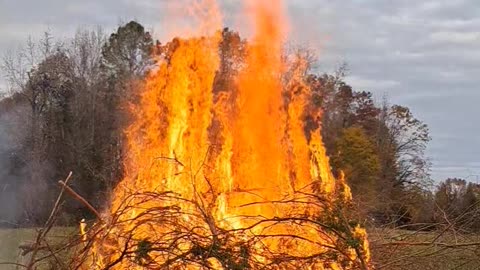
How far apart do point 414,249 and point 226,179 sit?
2.30m

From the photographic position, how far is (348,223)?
22.0ft

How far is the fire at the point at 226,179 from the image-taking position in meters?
6.37

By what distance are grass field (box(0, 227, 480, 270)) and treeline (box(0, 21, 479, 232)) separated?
1.18 metres

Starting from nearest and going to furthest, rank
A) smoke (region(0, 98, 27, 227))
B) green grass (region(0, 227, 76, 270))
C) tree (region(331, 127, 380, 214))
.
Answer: green grass (region(0, 227, 76, 270)) < smoke (region(0, 98, 27, 227)) < tree (region(331, 127, 380, 214))

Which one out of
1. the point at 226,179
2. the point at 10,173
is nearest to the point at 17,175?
the point at 10,173

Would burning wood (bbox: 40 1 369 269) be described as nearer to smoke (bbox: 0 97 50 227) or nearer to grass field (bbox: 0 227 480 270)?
grass field (bbox: 0 227 480 270)

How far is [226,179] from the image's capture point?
8148 millimetres

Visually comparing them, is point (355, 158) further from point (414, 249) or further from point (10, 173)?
point (414, 249)

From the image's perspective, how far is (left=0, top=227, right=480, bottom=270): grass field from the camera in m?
7.40

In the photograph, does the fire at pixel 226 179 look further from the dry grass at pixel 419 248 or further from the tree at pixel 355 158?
the tree at pixel 355 158

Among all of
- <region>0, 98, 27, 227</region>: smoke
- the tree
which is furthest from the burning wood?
the tree

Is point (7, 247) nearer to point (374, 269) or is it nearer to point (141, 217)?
point (141, 217)

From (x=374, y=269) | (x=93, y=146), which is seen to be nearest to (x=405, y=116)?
(x=93, y=146)

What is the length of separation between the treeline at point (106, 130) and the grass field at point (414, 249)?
3.87 ft
